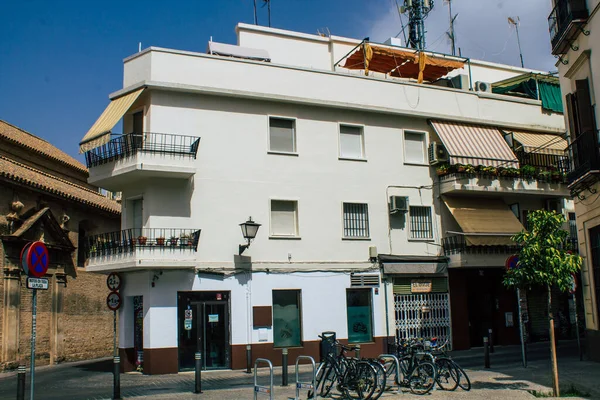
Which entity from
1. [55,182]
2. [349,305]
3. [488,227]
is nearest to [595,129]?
[488,227]

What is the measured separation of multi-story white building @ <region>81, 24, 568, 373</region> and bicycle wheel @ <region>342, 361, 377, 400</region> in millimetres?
8289

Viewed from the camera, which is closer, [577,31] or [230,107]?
[577,31]

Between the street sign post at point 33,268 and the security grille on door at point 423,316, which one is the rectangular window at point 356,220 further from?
the street sign post at point 33,268

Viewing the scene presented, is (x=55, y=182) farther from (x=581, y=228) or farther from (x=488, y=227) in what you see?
(x=581, y=228)

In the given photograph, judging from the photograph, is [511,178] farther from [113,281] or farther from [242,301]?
[113,281]

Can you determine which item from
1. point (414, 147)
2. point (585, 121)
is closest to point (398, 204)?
point (414, 147)

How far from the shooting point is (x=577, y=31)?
1844cm

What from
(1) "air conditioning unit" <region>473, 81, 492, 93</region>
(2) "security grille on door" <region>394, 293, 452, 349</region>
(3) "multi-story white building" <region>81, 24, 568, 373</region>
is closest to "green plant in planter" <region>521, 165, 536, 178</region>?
(3) "multi-story white building" <region>81, 24, 568, 373</region>

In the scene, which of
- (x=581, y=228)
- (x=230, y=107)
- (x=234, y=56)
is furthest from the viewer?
(x=234, y=56)

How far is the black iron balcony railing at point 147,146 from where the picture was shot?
20891 mm

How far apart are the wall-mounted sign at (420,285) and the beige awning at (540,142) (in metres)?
7.12

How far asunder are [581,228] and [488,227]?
586 cm

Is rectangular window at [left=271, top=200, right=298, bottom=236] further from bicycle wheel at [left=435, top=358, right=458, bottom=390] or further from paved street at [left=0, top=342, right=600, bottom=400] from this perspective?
bicycle wheel at [left=435, top=358, right=458, bottom=390]

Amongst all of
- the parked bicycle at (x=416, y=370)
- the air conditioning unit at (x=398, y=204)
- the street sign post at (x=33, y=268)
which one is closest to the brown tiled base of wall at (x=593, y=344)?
the parked bicycle at (x=416, y=370)
